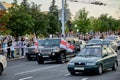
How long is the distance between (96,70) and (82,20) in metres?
59.4

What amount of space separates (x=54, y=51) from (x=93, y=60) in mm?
8353

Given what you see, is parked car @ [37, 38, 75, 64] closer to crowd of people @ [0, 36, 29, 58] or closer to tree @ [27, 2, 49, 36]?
crowd of people @ [0, 36, 29, 58]

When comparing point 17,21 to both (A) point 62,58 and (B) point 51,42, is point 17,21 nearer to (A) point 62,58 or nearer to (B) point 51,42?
(B) point 51,42

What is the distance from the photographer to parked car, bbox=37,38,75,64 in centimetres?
2688

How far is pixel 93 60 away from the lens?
1872 centimetres

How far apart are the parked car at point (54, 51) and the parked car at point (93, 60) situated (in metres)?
6.46

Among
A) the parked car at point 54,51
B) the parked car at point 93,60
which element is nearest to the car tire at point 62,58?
the parked car at point 54,51

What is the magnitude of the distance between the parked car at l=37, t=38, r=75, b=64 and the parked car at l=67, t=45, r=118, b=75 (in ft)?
21.2

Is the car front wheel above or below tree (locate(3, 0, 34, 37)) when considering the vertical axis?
below

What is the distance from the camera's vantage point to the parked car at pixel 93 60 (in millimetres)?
18547

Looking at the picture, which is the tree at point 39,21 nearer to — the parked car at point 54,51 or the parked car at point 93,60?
the parked car at point 54,51

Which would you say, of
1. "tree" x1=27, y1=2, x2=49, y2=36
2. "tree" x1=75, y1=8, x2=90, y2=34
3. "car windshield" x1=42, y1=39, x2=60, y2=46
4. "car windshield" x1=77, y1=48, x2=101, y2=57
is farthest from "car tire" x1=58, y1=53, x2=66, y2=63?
"tree" x1=75, y1=8, x2=90, y2=34

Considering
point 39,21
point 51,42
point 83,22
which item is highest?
point 83,22

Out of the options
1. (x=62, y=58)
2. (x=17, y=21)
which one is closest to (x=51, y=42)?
(x=62, y=58)
